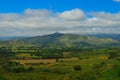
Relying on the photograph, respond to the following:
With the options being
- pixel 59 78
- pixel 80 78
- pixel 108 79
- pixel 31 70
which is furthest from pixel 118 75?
pixel 31 70

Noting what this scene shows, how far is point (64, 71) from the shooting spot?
164m

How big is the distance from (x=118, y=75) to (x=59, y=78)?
7267cm

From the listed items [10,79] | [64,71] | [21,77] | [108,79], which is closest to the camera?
[108,79]

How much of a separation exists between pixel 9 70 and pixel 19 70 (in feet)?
23.3

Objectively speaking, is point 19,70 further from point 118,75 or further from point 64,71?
point 118,75

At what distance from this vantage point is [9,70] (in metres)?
177

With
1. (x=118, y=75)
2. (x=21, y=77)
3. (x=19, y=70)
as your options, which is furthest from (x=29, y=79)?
(x=118, y=75)

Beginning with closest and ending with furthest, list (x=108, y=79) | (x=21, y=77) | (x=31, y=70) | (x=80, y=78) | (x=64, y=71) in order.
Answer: (x=108, y=79) < (x=80, y=78) < (x=21, y=77) < (x=64, y=71) < (x=31, y=70)

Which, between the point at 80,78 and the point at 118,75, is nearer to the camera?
the point at 118,75

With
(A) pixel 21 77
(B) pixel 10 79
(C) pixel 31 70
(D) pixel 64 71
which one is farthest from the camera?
(C) pixel 31 70

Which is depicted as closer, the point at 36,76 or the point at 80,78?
the point at 80,78

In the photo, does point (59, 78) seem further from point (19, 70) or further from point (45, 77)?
point (19, 70)

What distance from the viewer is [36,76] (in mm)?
148125

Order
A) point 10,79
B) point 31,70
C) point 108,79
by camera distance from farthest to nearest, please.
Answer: point 31,70 < point 10,79 < point 108,79
